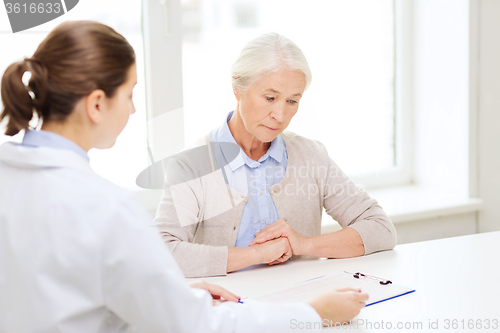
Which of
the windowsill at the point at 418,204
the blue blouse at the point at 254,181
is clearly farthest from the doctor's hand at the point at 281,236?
the windowsill at the point at 418,204

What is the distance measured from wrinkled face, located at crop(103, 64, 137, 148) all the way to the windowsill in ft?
5.24

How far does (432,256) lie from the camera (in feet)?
4.98

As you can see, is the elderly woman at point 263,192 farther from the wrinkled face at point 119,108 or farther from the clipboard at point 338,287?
the wrinkled face at point 119,108

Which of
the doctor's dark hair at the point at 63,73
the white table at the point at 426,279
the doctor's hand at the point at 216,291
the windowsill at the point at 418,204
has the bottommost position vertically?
the windowsill at the point at 418,204

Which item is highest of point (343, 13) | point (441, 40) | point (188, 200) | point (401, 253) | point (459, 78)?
point (343, 13)

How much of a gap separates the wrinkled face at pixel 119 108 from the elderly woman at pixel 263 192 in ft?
2.13

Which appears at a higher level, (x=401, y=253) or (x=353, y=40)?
(x=353, y=40)

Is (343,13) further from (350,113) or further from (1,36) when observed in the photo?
(1,36)

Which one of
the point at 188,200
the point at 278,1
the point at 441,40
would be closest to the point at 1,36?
the point at 188,200

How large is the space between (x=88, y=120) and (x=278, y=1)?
1.92m

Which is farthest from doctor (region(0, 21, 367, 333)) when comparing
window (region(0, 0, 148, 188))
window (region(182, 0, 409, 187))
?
window (region(182, 0, 409, 187))

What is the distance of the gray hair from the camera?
62.8 inches

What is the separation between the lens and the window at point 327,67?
238cm

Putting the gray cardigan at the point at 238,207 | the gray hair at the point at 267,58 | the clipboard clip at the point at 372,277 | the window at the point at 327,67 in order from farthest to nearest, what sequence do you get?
1. the window at the point at 327,67
2. the gray hair at the point at 267,58
3. the gray cardigan at the point at 238,207
4. the clipboard clip at the point at 372,277
